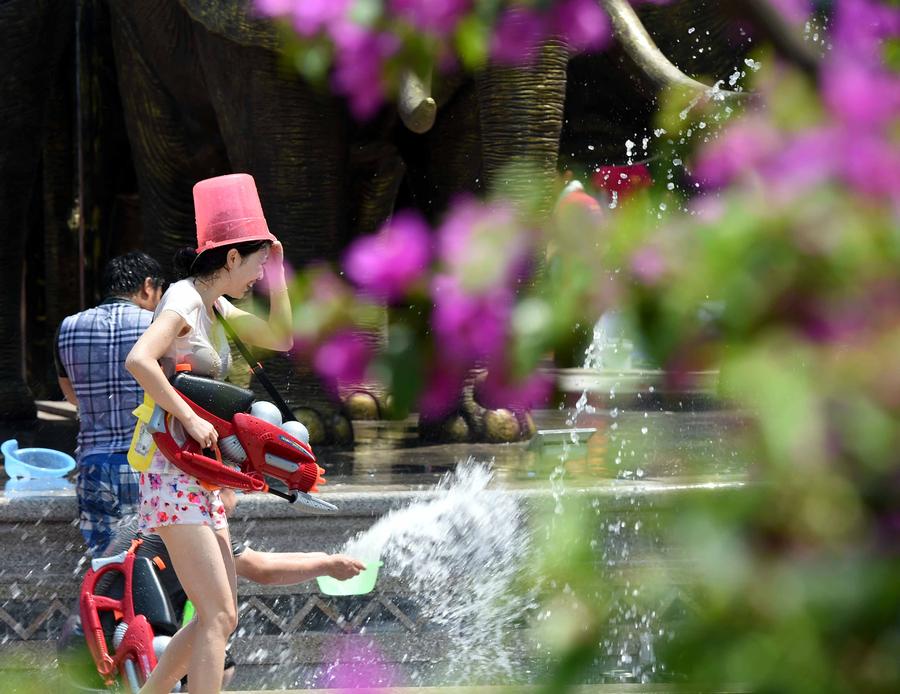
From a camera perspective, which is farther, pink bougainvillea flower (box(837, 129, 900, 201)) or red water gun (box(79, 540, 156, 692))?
red water gun (box(79, 540, 156, 692))

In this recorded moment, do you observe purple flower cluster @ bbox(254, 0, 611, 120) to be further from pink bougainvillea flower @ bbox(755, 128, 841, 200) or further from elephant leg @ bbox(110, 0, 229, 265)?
elephant leg @ bbox(110, 0, 229, 265)

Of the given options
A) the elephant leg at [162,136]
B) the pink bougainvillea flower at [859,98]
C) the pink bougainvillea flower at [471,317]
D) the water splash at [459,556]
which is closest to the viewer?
the pink bougainvillea flower at [859,98]

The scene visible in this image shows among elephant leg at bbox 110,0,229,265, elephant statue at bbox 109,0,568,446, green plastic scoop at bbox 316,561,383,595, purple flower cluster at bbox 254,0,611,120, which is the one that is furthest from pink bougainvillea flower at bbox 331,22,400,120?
elephant leg at bbox 110,0,229,265

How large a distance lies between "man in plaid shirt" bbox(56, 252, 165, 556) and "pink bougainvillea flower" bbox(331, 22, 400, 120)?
359 centimetres

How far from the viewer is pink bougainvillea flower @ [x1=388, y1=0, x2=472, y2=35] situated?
114 cm

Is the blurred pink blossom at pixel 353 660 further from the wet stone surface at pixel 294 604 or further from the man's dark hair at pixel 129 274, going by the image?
the man's dark hair at pixel 129 274

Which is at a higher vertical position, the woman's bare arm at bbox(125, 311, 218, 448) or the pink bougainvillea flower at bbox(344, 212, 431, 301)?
the pink bougainvillea flower at bbox(344, 212, 431, 301)

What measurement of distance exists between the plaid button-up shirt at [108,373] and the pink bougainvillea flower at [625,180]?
9.74 feet

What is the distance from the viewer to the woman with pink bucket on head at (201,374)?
11.6 feet

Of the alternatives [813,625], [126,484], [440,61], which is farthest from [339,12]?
[126,484]

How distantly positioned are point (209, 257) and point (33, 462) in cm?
244

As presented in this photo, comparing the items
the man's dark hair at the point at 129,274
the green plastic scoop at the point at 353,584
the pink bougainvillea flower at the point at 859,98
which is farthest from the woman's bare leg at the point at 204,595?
the pink bougainvillea flower at the point at 859,98

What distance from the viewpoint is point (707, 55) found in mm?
8719

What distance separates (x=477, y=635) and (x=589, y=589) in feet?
13.5
